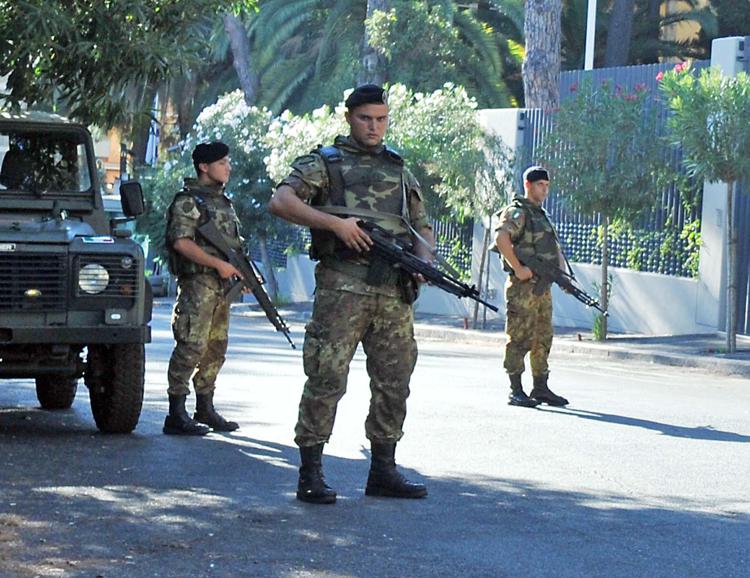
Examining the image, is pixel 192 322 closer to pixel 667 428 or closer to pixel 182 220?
pixel 182 220

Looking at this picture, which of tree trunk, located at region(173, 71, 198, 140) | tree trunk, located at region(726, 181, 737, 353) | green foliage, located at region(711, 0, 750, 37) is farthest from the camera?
tree trunk, located at region(173, 71, 198, 140)

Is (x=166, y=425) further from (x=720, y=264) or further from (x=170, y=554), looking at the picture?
(x=720, y=264)

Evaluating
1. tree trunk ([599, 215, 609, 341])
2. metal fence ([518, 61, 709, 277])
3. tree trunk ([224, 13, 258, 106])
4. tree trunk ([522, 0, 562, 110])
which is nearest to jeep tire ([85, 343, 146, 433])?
tree trunk ([599, 215, 609, 341])

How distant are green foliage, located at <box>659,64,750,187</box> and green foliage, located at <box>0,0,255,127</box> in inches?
300

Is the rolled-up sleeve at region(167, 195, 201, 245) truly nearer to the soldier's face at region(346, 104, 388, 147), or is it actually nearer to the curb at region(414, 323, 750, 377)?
the soldier's face at region(346, 104, 388, 147)

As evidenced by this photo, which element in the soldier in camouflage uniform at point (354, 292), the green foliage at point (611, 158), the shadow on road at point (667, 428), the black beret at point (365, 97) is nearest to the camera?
the black beret at point (365, 97)

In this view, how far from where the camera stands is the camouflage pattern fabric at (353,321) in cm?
827

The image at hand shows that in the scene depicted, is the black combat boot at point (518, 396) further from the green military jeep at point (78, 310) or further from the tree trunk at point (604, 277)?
the tree trunk at point (604, 277)

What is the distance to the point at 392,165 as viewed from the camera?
8.40m

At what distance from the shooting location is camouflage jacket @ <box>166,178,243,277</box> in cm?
1097

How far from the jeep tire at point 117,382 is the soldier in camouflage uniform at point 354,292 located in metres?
2.55

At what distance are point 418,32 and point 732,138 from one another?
708 inches

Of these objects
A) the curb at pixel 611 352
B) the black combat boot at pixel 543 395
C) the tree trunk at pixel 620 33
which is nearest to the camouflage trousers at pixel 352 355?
the black combat boot at pixel 543 395

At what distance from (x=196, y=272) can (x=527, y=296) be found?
3393mm
